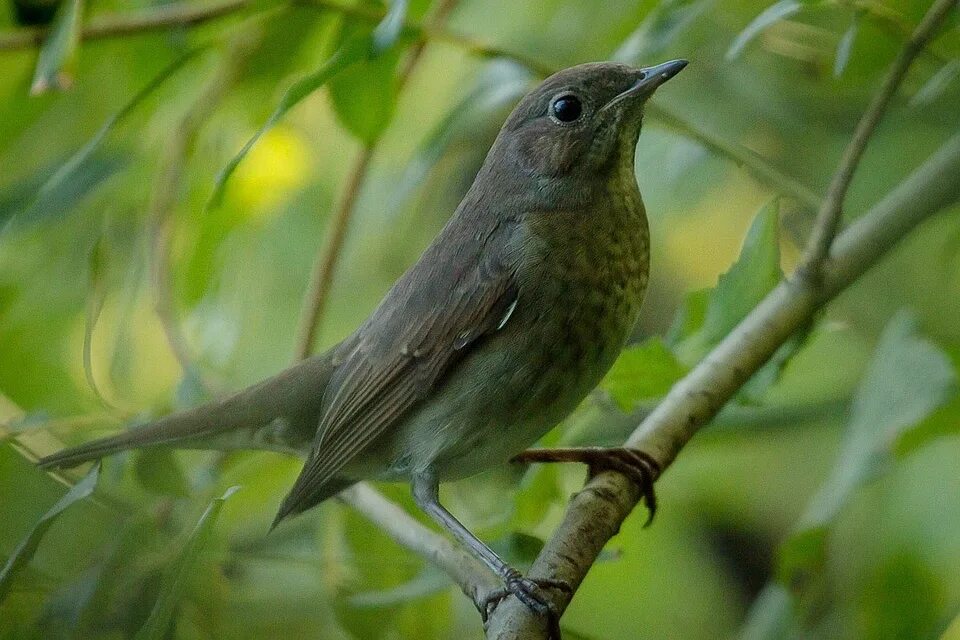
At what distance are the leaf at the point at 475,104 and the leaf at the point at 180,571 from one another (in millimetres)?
1298

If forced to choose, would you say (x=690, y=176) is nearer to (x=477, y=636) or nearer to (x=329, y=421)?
(x=329, y=421)

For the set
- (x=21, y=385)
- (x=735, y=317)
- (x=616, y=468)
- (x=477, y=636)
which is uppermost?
(x=735, y=317)

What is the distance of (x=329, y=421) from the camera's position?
300cm

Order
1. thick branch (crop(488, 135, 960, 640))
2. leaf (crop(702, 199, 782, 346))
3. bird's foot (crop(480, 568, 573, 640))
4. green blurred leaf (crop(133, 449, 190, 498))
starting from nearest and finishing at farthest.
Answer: bird's foot (crop(480, 568, 573, 640))
thick branch (crop(488, 135, 960, 640))
leaf (crop(702, 199, 782, 346))
green blurred leaf (crop(133, 449, 190, 498))

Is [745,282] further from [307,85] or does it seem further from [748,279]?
[307,85]

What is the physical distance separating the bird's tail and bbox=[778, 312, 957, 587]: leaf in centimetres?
132

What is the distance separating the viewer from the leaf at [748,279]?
2645 millimetres

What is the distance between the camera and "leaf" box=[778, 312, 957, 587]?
2.39 m

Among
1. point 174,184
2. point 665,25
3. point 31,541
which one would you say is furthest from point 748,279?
point 174,184

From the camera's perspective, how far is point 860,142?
2.44 meters

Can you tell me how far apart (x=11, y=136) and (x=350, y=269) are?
1584 mm

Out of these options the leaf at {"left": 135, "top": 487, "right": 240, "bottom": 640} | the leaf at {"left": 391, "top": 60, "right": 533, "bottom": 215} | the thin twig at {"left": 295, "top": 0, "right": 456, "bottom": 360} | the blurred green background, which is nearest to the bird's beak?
the blurred green background

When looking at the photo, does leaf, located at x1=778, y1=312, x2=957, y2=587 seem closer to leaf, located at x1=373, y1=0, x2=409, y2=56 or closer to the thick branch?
the thick branch

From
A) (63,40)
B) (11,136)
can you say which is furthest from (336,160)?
(63,40)
